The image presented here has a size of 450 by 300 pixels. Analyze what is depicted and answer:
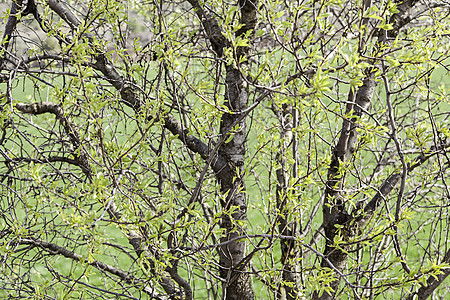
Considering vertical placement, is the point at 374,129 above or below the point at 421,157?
below

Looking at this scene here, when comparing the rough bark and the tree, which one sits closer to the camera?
the tree

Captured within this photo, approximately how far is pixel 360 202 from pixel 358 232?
206mm

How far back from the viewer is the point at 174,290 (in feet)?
9.77

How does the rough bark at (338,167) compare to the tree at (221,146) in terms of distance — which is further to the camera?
the rough bark at (338,167)

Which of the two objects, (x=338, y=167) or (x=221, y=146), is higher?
(x=221, y=146)

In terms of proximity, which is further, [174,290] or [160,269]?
[174,290]

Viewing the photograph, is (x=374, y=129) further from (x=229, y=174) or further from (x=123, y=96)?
(x=123, y=96)

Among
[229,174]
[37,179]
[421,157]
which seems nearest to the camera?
[37,179]

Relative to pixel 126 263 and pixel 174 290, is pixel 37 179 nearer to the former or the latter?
pixel 174 290

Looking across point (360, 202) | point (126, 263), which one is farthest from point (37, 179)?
point (126, 263)

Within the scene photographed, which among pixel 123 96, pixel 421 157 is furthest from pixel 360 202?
pixel 123 96

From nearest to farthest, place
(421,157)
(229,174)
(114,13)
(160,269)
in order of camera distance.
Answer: (160,269) < (114,13) < (421,157) < (229,174)

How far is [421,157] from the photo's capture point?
262cm

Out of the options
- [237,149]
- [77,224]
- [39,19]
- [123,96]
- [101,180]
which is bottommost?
[77,224]
